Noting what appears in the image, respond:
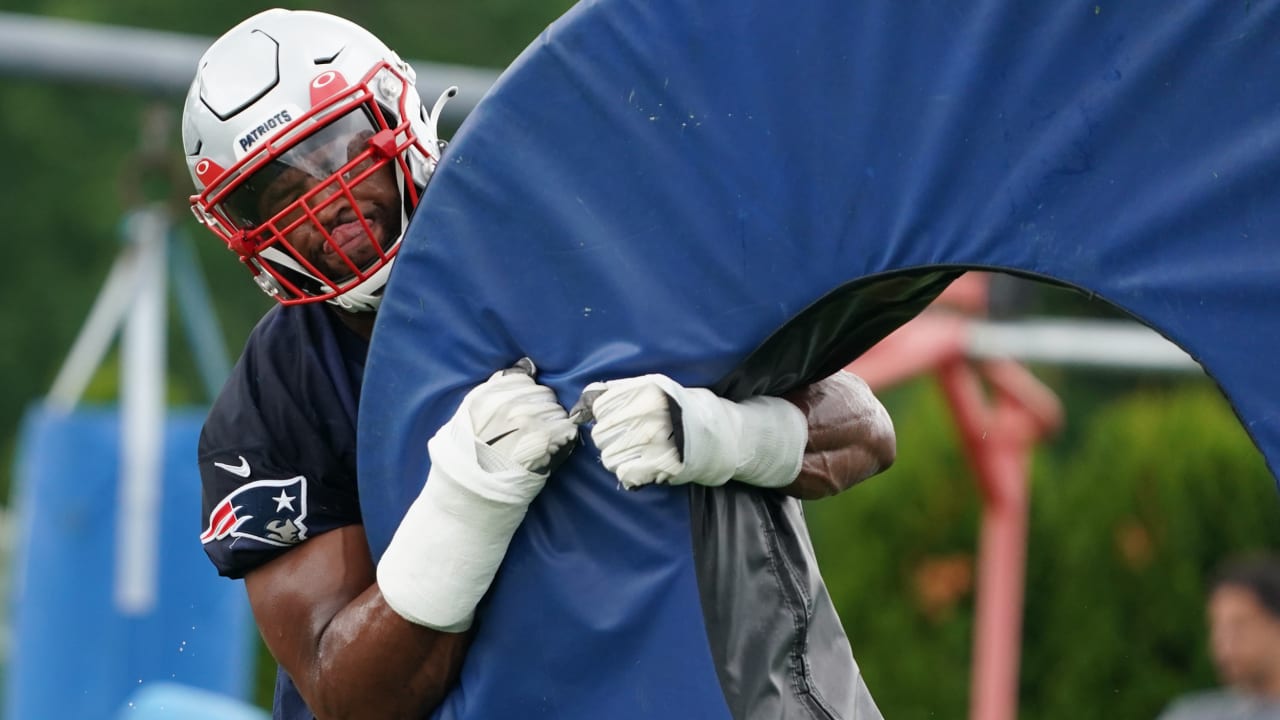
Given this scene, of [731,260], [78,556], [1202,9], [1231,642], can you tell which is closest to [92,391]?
[78,556]

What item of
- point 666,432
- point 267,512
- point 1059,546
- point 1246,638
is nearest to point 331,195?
point 267,512

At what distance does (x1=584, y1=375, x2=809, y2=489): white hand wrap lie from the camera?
195 cm

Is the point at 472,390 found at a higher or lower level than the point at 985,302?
higher

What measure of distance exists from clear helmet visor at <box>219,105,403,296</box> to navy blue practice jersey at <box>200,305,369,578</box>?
0.10 metres

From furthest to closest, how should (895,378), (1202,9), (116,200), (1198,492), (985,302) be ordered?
(116,200) → (1198,492) → (985,302) → (895,378) → (1202,9)

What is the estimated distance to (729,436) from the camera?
6.61 ft

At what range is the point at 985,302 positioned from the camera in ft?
23.2

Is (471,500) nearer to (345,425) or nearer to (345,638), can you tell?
(345,638)

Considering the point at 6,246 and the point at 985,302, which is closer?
the point at 985,302

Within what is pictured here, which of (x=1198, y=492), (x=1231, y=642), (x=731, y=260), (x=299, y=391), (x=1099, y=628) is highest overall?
(x=731, y=260)

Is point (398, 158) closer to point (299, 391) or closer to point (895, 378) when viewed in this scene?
point (299, 391)

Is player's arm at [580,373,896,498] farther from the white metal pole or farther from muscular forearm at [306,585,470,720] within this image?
the white metal pole

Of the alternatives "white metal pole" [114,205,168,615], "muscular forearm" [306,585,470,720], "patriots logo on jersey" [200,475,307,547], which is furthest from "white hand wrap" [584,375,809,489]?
"white metal pole" [114,205,168,615]

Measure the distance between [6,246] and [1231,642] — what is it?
47.9 ft
